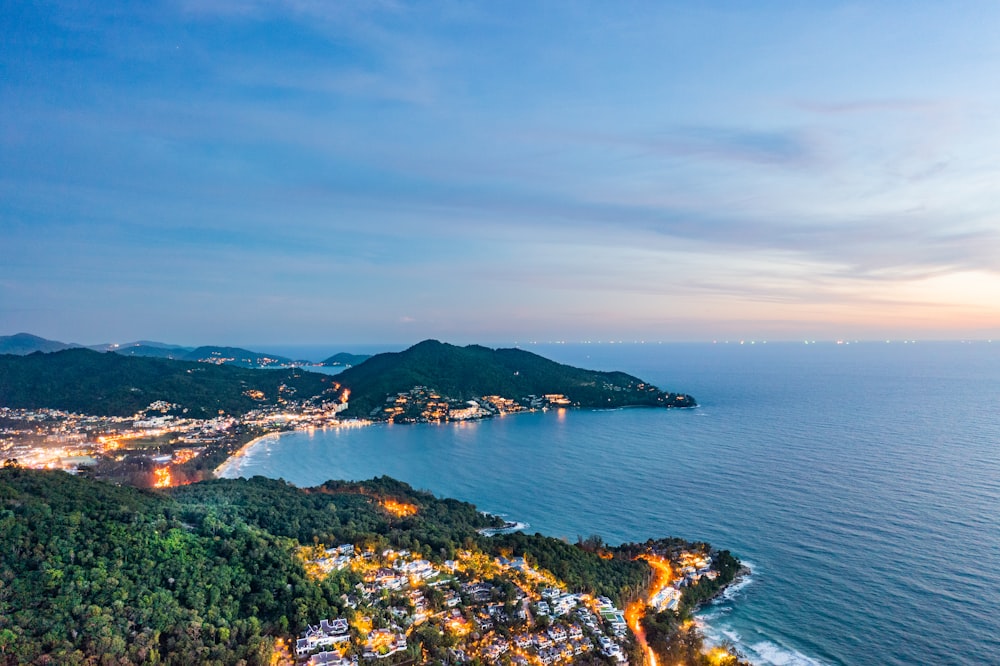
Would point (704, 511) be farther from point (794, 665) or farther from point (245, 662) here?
point (245, 662)

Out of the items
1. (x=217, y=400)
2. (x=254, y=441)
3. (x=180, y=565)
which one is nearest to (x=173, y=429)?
(x=254, y=441)

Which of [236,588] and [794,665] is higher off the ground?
[236,588]

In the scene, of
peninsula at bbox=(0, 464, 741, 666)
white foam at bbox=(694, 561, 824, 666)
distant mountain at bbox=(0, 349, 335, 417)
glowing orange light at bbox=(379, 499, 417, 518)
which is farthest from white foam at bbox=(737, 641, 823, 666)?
distant mountain at bbox=(0, 349, 335, 417)

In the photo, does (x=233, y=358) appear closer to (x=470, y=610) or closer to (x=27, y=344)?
(x=27, y=344)

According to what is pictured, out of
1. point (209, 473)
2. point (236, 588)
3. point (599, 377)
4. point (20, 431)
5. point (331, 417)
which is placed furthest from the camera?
point (599, 377)

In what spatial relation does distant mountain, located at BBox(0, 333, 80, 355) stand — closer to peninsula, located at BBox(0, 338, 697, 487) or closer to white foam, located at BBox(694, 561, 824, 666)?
peninsula, located at BBox(0, 338, 697, 487)

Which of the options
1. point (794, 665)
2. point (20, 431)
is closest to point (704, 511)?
point (794, 665)
